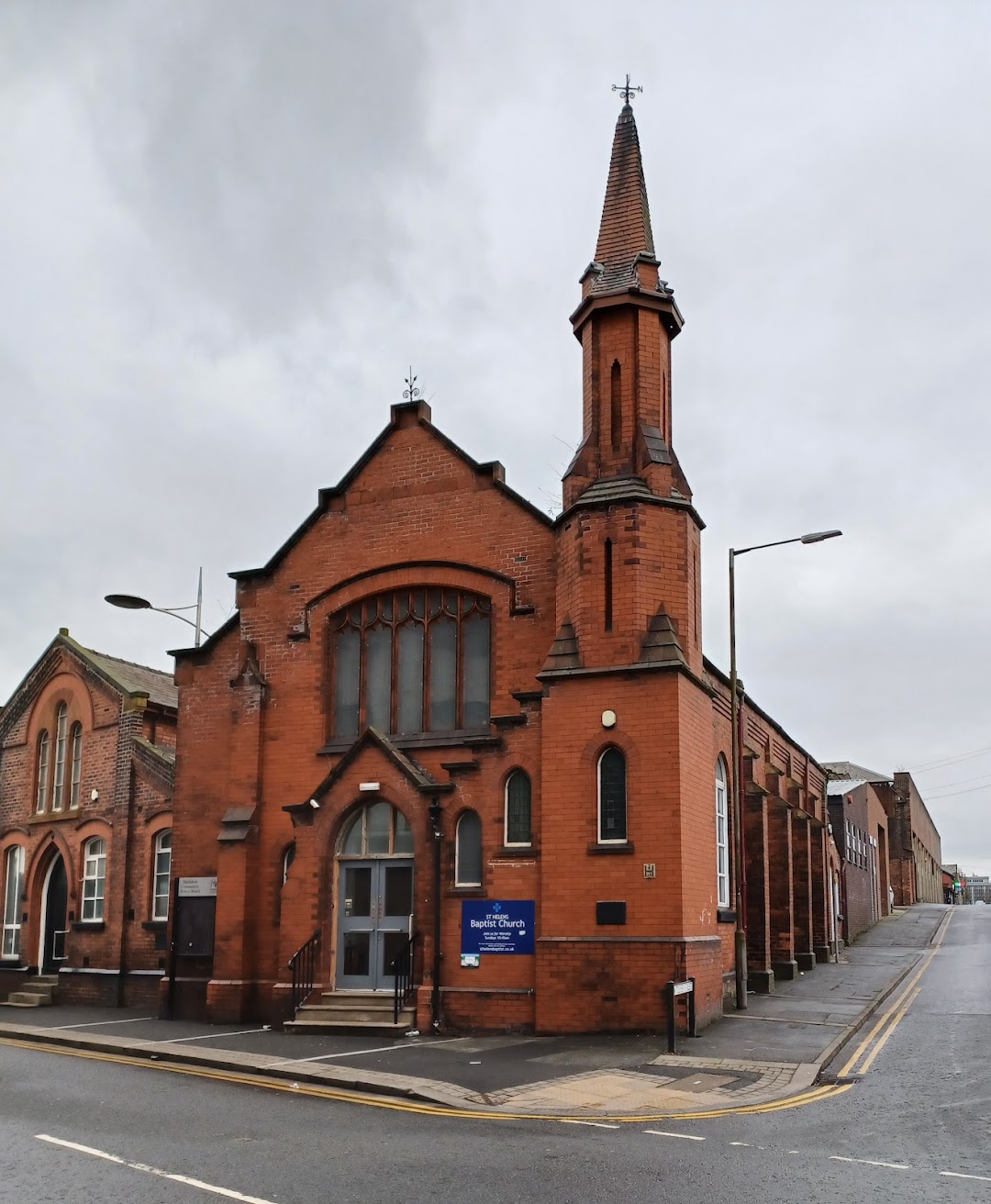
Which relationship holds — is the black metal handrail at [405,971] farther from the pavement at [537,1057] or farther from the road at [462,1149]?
the road at [462,1149]

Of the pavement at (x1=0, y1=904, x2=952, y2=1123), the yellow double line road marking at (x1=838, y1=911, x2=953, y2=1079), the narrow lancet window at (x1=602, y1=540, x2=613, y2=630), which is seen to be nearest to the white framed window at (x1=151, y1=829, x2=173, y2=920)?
the pavement at (x1=0, y1=904, x2=952, y2=1123)

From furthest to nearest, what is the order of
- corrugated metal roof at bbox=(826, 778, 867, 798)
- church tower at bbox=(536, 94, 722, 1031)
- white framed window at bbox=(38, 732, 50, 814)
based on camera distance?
corrugated metal roof at bbox=(826, 778, 867, 798), white framed window at bbox=(38, 732, 50, 814), church tower at bbox=(536, 94, 722, 1031)

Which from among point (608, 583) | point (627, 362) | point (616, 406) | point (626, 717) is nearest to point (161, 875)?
point (626, 717)

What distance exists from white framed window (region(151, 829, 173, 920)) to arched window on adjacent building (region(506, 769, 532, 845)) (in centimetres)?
938

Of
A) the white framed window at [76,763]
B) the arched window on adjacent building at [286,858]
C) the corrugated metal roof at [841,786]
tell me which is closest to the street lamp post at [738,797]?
the arched window on adjacent building at [286,858]

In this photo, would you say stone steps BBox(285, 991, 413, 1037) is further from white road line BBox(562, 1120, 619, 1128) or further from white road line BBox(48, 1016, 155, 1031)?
white road line BBox(562, 1120, 619, 1128)

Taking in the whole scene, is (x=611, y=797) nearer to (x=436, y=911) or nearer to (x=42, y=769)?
(x=436, y=911)

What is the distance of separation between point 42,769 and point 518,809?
15470 mm

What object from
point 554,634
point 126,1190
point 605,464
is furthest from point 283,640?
point 126,1190

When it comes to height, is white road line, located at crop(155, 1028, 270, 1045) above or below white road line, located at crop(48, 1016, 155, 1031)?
above

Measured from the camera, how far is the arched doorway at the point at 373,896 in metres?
19.5

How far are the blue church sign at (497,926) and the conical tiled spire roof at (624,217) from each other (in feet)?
34.6

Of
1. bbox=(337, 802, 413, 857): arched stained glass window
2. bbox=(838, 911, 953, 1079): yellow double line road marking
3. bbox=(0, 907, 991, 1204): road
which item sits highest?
bbox=(337, 802, 413, 857): arched stained glass window

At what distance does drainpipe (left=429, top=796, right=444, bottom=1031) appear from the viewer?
18281 millimetres
